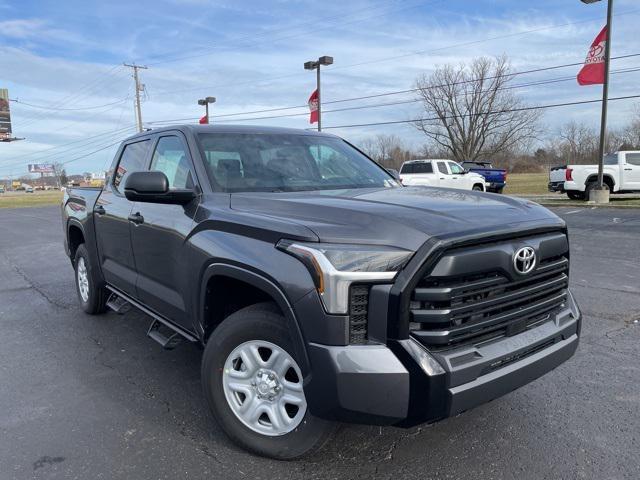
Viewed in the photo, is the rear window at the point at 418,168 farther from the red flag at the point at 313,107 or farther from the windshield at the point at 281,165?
the windshield at the point at 281,165

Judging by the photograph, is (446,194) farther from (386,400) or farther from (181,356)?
(181,356)

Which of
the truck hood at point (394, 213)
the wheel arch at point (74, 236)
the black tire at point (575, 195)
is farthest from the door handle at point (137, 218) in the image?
the black tire at point (575, 195)

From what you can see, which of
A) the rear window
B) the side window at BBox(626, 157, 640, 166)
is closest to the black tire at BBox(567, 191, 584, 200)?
the side window at BBox(626, 157, 640, 166)

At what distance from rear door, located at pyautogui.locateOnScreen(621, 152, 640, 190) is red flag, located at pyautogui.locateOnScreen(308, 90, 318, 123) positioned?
12.5 meters

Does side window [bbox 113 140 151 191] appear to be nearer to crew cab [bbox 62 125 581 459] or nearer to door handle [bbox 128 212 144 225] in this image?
door handle [bbox 128 212 144 225]

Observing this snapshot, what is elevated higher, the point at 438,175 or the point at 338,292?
the point at 338,292

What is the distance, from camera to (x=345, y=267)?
2197 mm

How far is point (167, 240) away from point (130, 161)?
63.3 inches

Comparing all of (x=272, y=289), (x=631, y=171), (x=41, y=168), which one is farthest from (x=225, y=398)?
(x=41, y=168)

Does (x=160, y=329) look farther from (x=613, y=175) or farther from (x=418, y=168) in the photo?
(x=418, y=168)

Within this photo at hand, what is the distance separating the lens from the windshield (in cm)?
338

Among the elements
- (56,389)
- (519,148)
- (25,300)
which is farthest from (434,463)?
(519,148)

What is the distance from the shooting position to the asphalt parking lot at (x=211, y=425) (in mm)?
2590

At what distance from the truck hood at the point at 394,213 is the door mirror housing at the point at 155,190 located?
34 centimetres
